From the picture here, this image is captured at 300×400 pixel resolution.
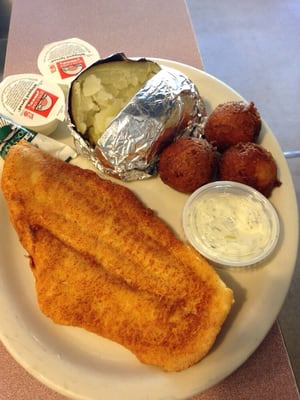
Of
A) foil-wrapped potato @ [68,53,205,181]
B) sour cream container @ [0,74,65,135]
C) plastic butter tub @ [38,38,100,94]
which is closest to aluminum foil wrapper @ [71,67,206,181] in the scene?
foil-wrapped potato @ [68,53,205,181]

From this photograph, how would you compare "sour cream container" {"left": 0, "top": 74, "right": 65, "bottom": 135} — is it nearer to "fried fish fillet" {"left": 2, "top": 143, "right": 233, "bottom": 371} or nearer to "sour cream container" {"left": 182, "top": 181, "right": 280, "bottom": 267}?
"fried fish fillet" {"left": 2, "top": 143, "right": 233, "bottom": 371}

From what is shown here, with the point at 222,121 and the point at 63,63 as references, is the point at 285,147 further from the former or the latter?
the point at 63,63

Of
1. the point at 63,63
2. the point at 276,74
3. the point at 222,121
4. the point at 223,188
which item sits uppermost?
the point at 63,63

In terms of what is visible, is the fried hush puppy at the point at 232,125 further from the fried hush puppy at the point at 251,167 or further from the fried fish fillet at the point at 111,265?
the fried fish fillet at the point at 111,265

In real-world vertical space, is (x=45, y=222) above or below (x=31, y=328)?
above

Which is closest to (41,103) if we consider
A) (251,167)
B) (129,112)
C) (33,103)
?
(33,103)

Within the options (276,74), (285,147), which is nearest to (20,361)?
(285,147)

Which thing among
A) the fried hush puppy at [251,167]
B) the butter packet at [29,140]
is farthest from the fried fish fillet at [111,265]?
the fried hush puppy at [251,167]

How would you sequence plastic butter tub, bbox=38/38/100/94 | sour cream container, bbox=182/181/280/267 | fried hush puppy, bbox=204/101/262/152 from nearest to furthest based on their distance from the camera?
sour cream container, bbox=182/181/280/267 < fried hush puppy, bbox=204/101/262/152 < plastic butter tub, bbox=38/38/100/94
